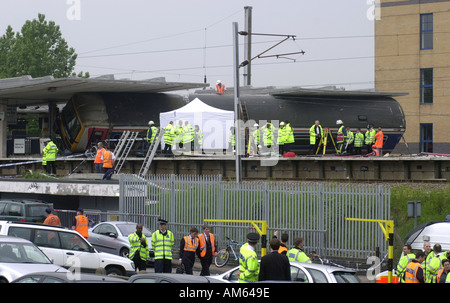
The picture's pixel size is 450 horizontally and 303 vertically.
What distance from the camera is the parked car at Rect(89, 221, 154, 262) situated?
22.5 metres

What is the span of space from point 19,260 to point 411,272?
7125 millimetres

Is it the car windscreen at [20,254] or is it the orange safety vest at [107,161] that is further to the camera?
the orange safety vest at [107,161]

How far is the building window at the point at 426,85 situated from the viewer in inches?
2056

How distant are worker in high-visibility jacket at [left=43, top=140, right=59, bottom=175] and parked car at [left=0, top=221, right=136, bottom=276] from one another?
A: 1609cm

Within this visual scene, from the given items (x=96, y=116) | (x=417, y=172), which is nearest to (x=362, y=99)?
(x=96, y=116)

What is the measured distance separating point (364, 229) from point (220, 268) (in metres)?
4.29

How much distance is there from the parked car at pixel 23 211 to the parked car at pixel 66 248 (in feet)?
24.1

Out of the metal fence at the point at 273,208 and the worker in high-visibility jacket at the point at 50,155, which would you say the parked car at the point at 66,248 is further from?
the worker in high-visibility jacket at the point at 50,155

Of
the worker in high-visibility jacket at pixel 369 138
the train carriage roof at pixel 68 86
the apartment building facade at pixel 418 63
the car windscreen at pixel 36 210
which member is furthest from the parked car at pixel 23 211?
the apartment building facade at pixel 418 63

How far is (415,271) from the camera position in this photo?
46.3ft

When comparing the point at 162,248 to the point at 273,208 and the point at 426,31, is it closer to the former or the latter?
the point at 273,208

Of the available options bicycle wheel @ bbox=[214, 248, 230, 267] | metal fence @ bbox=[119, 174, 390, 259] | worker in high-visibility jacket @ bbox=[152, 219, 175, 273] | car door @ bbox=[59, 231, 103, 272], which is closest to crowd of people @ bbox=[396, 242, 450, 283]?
worker in high-visibility jacket @ bbox=[152, 219, 175, 273]

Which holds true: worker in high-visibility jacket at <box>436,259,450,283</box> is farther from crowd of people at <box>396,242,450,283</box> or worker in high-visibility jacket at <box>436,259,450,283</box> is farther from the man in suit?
the man in suit

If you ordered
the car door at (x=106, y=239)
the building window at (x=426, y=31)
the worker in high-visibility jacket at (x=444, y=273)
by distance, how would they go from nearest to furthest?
the worker in high-visibility jacket at (x=444, y=273) → the car door at (x=106, y=239) → the building window at (x=426, y=31)
